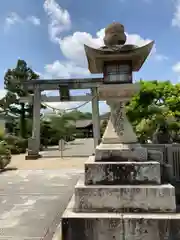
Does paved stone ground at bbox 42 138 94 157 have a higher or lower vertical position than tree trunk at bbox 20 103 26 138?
lower

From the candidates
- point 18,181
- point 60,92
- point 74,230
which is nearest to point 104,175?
point 74,230

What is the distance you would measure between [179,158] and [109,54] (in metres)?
2.81

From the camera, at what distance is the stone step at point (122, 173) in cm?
378

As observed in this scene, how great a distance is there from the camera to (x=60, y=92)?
18594mm

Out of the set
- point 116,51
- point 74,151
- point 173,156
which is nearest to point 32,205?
point 173,156

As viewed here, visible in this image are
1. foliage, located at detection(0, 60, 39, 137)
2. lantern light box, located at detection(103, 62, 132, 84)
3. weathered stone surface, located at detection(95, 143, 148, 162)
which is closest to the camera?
weathered stone surface, located at detection(95, 143, 148, 162)

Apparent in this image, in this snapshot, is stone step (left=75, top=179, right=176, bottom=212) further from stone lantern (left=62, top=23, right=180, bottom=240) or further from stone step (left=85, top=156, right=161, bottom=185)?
stone step (left=85, top=156, right=161, bottom=185)

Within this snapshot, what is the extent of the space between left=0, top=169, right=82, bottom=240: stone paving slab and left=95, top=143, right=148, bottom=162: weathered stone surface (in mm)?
1586

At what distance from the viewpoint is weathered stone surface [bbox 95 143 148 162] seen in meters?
4.02

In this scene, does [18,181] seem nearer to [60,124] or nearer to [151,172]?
[151,172]

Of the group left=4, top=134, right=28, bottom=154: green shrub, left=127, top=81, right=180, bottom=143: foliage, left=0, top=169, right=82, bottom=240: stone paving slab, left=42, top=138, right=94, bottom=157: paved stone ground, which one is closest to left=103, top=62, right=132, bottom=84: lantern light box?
left=0, top=169, right=82, bottom=240: stone paving slab

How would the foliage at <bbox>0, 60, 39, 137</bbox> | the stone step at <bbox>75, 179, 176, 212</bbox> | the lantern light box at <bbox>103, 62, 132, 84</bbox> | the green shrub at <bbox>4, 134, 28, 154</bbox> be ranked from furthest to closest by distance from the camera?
the foliage at <bbox>0, 60, 39, 137</bbox> → the green shrub at <bbox>4, 134, 28, 154</bbox> → the lantern light box at <bbox>103, 62, 132, 84</bbox> → the stone step at <bbox>75, 179, 176, 212</bbox>

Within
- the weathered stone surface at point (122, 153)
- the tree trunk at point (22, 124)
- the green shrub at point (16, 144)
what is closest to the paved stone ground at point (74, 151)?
the green shrub at point (16, 144)

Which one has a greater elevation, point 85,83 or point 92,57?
point 85,83
